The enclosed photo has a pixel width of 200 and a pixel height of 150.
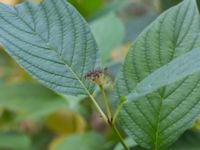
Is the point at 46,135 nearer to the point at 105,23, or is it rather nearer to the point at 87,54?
the point at 105,23

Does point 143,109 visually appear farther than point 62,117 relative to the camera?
No

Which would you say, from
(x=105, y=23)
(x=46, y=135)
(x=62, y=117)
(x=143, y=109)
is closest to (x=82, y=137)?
(x=62, y=117)

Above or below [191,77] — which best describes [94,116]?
below

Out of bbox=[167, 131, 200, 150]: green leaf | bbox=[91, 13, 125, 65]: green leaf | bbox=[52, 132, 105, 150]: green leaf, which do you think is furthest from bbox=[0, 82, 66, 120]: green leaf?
bbox=[167, 131, 200, 150]: green leaf

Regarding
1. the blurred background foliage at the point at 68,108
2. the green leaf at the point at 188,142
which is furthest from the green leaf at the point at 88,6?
the green leaf at the point at 188,142

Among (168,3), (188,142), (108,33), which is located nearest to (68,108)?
(108,33)

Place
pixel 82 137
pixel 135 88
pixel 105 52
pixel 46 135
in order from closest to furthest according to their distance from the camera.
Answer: pixel 135 88
pixel 105 52
pixel 82 137
pixel 46 135

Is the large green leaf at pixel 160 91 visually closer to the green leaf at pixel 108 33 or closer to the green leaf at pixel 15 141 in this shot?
the green leaf at pixel 108 33

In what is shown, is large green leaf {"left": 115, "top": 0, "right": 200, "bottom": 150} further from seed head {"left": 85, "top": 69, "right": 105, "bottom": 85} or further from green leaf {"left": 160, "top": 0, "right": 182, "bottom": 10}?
green leaf {"left": 160, "top": 0, "right": 182, "bottom": 10}
